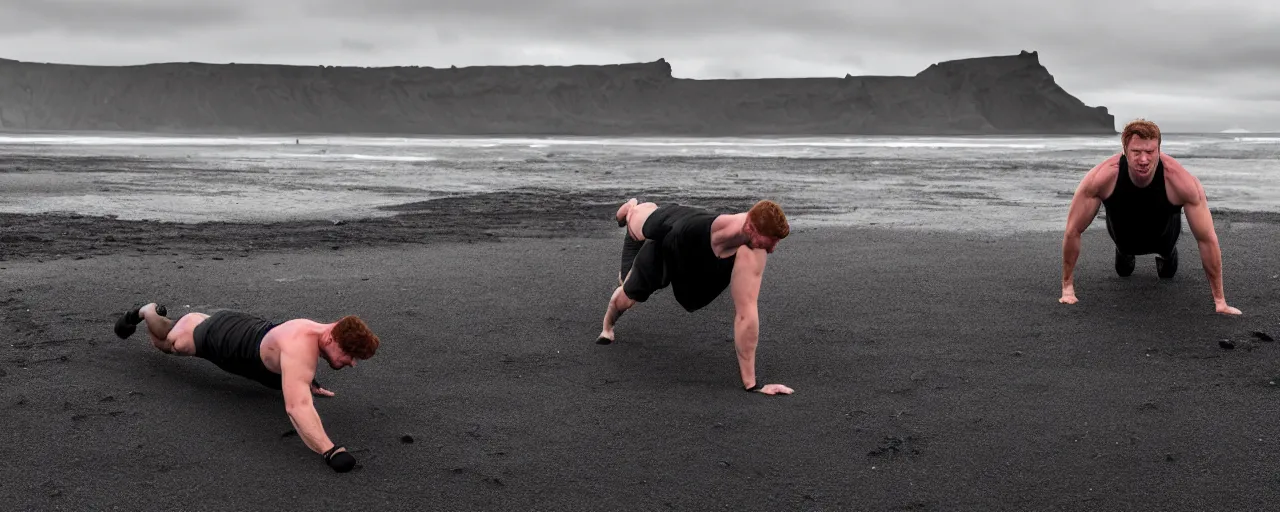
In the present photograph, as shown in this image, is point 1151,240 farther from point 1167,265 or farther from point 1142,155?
point 1142,155

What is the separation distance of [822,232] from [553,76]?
139 metres

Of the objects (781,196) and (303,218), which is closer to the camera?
(303,218)

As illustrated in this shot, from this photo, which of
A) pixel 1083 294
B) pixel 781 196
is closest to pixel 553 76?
pixel 781 196

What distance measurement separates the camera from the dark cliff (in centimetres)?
13750

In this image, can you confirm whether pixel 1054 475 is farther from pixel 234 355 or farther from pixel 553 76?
pixel 553 76

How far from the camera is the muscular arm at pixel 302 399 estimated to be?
4324 millimetres

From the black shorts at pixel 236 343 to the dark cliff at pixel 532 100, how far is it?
129 metres

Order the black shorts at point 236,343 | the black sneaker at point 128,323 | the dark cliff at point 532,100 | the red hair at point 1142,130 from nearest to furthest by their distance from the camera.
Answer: the black shorts at point 236,343 → the black sneaker at point 128,323 → the red hair at point 1142,130 → the dark cliff at point 532,100

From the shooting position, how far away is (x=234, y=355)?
5020 millimetres

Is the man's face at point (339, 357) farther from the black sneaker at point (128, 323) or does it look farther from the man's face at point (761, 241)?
the man's face at point (761, 241)

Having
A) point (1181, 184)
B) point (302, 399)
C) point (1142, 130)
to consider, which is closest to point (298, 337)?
point (302, 399)

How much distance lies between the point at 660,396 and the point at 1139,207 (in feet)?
13.0

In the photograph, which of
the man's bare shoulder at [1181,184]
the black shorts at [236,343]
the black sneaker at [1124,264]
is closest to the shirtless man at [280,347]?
the black shorts at [236,343]

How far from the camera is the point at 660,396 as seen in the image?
532 centimetres
